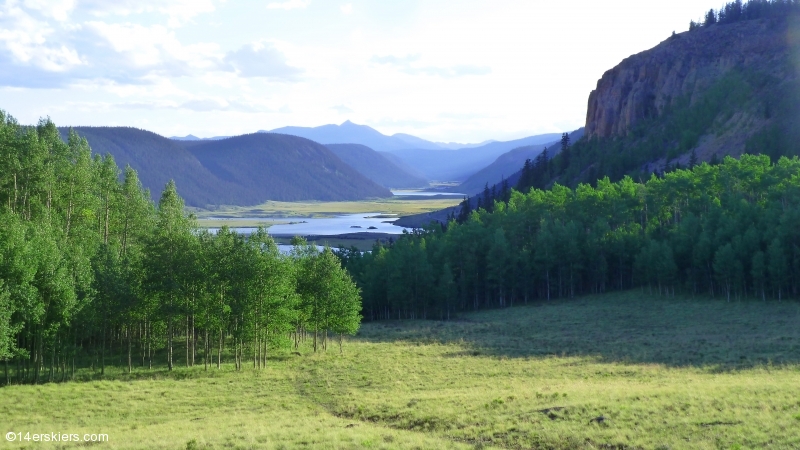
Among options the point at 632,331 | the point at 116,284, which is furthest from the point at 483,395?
the point at 632,331

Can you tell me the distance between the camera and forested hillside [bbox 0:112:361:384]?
44625 mm

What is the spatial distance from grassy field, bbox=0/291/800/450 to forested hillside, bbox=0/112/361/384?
3474 millimetres

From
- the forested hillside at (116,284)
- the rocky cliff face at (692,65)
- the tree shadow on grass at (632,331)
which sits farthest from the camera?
the rocky cliff face at (692,65)

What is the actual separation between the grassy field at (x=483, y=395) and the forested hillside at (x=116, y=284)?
11.4 feet

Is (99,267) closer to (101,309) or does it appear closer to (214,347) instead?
(101,309)

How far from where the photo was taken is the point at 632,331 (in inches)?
2532

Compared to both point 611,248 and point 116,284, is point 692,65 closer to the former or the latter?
point 611,248

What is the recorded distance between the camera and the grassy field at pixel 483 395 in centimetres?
2497

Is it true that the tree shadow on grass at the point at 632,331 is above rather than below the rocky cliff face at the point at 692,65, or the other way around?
below

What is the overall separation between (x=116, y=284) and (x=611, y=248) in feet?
221

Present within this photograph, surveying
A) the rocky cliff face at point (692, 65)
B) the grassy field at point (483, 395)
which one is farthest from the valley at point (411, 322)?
the rocky cliff face at point (692, 65)

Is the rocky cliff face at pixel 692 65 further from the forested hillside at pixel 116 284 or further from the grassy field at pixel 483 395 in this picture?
the forested hillside at pixel 116 284

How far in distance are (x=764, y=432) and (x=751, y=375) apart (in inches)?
→ 644

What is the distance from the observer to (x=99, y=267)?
4884cm
